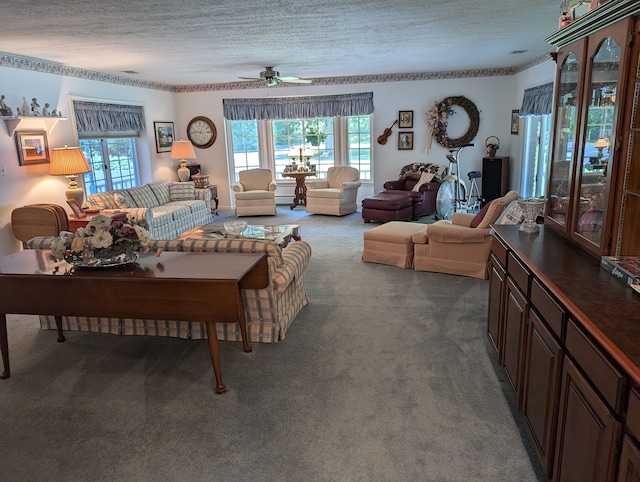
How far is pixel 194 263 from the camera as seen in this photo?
2.73 m

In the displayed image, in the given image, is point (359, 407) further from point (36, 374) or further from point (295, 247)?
point (36, 374)

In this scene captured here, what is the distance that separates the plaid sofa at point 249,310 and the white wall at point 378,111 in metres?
2.91

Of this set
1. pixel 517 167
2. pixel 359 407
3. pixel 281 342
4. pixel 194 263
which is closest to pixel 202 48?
pixel 194 263

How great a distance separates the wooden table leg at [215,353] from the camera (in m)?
2.50

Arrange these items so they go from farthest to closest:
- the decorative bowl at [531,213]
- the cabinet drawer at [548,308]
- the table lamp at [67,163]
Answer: the table lamp at [67,163] → the decorative bowl at [531,213] → the cabinet drawer at [548,308]

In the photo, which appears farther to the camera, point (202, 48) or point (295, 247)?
point (202, 48)

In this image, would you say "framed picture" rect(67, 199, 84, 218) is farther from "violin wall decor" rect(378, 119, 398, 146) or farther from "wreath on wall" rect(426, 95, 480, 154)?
"wreath on wall" rect(426, 95, 480, 154)

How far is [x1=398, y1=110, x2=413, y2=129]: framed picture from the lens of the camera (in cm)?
799

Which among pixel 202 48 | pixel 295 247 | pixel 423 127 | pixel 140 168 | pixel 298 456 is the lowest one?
pixel 298 456

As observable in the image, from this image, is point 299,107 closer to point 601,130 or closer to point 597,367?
point 601,130

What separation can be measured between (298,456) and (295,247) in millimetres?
1823

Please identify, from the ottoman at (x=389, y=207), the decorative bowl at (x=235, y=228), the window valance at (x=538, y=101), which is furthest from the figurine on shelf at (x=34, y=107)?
the window valance at (x=538, y=101)

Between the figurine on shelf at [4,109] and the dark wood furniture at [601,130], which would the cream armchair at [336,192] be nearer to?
the figurine on shelf at [4,109]

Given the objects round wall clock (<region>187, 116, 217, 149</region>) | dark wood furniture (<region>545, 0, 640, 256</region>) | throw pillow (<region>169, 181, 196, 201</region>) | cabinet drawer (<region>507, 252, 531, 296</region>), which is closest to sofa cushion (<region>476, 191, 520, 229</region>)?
dark wood furniture (<region>545, 0, 640, 256</region>)
